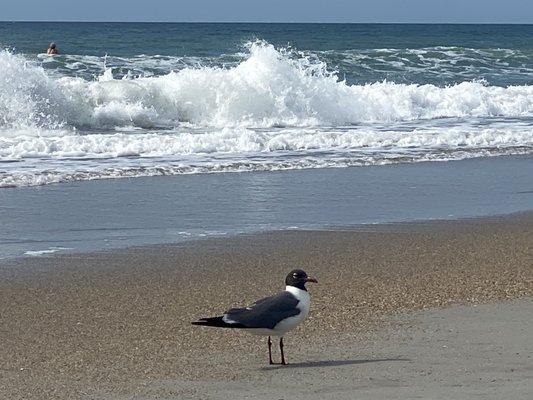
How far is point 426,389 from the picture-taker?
542 centimetres

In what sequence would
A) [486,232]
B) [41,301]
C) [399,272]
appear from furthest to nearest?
[486,232] → [399,272] → [41,301]

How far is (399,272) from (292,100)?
14.0 m

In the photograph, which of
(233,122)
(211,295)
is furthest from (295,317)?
(233,122)

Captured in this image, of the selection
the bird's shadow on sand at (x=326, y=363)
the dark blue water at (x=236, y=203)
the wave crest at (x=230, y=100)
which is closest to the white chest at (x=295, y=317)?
the bird's shadow on sand at (x=326, y=363)

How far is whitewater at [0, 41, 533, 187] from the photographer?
15.1m

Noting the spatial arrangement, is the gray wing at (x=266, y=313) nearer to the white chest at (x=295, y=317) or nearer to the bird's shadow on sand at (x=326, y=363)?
the white chest at (x=295, y=317)

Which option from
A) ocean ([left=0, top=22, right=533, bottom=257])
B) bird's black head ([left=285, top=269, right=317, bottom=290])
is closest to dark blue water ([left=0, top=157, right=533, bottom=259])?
ocean ([left=0, top=22, right=533, bottom=257])

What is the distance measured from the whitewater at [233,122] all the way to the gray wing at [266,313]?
7.27 meters

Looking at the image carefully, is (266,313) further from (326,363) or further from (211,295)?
(211,295)

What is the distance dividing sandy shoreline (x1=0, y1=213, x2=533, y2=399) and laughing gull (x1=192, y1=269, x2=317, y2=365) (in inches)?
9.1

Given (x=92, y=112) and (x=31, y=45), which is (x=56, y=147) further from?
(x=31, y=45)

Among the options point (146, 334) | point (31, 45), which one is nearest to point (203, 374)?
point (146, 334)

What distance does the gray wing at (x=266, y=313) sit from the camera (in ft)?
19.0

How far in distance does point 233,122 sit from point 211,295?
532 inches
